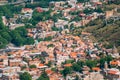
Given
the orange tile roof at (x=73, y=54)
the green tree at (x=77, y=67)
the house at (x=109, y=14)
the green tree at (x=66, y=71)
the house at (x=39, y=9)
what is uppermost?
the green tree at (x=66, y=71)

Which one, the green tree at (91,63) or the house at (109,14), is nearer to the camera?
the green tree at (91,63)

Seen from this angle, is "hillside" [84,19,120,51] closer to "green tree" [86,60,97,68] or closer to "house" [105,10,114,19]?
"house" [105,10,114,19]

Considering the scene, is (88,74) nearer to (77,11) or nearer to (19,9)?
(77,11)

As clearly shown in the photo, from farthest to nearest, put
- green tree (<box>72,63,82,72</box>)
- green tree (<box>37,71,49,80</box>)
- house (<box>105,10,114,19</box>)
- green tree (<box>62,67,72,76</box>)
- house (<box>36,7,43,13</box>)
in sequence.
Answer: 1. house (<box>36,7,43,13</box>)
2. house (<box>105,10,114,19</box>)
3. green tree (<box>72,63,82,72</box>)
4. green tree (<box>62,67,72,76</box>)
5. green tree (<box>37,71,49,80</box>)

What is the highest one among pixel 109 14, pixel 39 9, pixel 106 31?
pixel 106 31

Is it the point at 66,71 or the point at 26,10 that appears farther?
the point at 26,10

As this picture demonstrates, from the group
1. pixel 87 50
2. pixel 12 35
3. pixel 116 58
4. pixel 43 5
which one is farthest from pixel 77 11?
pixel 116 58

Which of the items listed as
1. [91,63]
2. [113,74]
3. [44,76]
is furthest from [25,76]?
[113,74]

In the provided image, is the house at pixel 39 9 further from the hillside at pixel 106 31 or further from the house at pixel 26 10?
the hillside at pixel 106 31

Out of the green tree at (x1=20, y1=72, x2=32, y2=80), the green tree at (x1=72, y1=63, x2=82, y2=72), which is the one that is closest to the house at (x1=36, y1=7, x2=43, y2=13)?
the green tree at (x1=72, y1=63, x2=82, y2=72)

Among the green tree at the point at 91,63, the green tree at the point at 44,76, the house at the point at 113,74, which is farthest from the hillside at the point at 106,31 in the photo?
the green tree at the point at 44,76

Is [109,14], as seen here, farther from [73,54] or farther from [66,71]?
[66,71]
